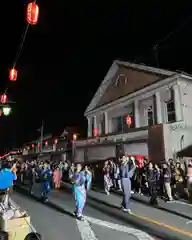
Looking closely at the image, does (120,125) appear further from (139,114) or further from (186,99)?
(186,99)

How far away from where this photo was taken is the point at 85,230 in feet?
23.9

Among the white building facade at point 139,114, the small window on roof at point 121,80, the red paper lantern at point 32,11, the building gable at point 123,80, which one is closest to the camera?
the red paper lantern at point 32,11

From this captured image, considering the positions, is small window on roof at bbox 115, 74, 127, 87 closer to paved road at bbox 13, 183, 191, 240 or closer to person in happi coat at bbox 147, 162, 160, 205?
person in happi coat at bbox 147, 162, 160, 205

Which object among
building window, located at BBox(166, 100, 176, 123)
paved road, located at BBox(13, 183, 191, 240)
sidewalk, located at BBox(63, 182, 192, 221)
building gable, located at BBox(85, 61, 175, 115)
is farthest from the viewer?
building gable, located at BBox(85, 61, 175, 115)

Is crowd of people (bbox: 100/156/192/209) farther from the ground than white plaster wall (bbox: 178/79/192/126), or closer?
closer

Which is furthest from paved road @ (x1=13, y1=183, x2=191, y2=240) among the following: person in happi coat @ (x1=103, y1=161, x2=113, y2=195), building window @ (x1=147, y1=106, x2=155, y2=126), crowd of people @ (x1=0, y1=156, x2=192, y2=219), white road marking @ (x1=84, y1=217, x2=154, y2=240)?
building window @ (x1=147, y1=106, x2=155, y2=126)

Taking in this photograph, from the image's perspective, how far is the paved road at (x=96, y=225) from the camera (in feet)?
22.2

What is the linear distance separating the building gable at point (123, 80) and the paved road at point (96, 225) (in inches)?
570

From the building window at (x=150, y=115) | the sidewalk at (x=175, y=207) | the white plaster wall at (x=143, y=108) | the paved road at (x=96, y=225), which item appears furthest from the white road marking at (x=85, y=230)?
the white plaster wall at (x=143, y=108)

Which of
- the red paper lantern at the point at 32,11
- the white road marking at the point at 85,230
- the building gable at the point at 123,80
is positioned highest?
the building gable at the point at 123,80

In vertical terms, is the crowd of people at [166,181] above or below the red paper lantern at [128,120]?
below

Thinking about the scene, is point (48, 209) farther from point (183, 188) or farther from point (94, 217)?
point (183, 188)

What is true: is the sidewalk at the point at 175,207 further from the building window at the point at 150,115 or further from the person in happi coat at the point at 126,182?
the building window at the point at 150,115

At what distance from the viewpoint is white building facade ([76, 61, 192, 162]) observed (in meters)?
19.4
